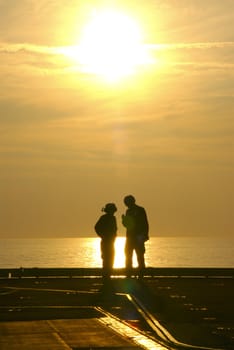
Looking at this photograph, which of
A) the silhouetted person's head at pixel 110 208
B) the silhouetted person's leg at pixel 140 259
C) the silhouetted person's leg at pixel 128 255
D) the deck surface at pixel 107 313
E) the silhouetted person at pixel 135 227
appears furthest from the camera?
the silhouetted person's leg at pixel 128 255

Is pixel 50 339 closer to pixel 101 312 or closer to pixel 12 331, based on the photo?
pixel 12 331

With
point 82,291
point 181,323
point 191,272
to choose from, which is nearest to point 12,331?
point 181,323

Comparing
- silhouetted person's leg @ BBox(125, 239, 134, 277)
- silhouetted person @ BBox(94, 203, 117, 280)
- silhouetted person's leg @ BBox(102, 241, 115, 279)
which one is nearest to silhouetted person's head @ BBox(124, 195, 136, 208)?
silhouetted person @ BBox(94, 203, 117, 280)

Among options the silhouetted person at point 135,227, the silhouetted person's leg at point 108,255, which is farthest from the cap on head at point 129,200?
the silhouetted person's leg at point 108,255

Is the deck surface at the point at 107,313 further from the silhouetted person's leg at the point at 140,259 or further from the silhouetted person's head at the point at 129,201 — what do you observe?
the silhouetted person's head at the point at 129,201

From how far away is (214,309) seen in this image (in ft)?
75.3

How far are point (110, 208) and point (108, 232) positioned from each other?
0.54 m

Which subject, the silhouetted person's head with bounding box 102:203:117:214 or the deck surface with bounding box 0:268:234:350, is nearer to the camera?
the deck surface with bounding box 0:268:234:350

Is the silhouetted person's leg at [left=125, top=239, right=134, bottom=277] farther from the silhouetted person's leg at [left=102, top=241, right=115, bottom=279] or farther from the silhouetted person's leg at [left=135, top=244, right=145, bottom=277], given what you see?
the silhouetted person's leg at [left=102, top=241, right=115, bottom=279]

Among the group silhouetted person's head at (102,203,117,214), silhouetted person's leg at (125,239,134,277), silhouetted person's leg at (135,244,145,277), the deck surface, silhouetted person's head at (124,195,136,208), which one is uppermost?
silhouetted person's head at (124,195,136,208)

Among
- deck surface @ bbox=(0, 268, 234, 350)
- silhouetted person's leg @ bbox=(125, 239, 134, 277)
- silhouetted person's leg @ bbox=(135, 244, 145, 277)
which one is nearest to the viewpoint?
deck surface @ bbox=(0, 268, 234, 350)

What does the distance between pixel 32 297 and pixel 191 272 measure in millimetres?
10274

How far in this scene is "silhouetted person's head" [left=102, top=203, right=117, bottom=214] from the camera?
26672mm

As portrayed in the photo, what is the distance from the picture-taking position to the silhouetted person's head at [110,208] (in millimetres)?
26672
